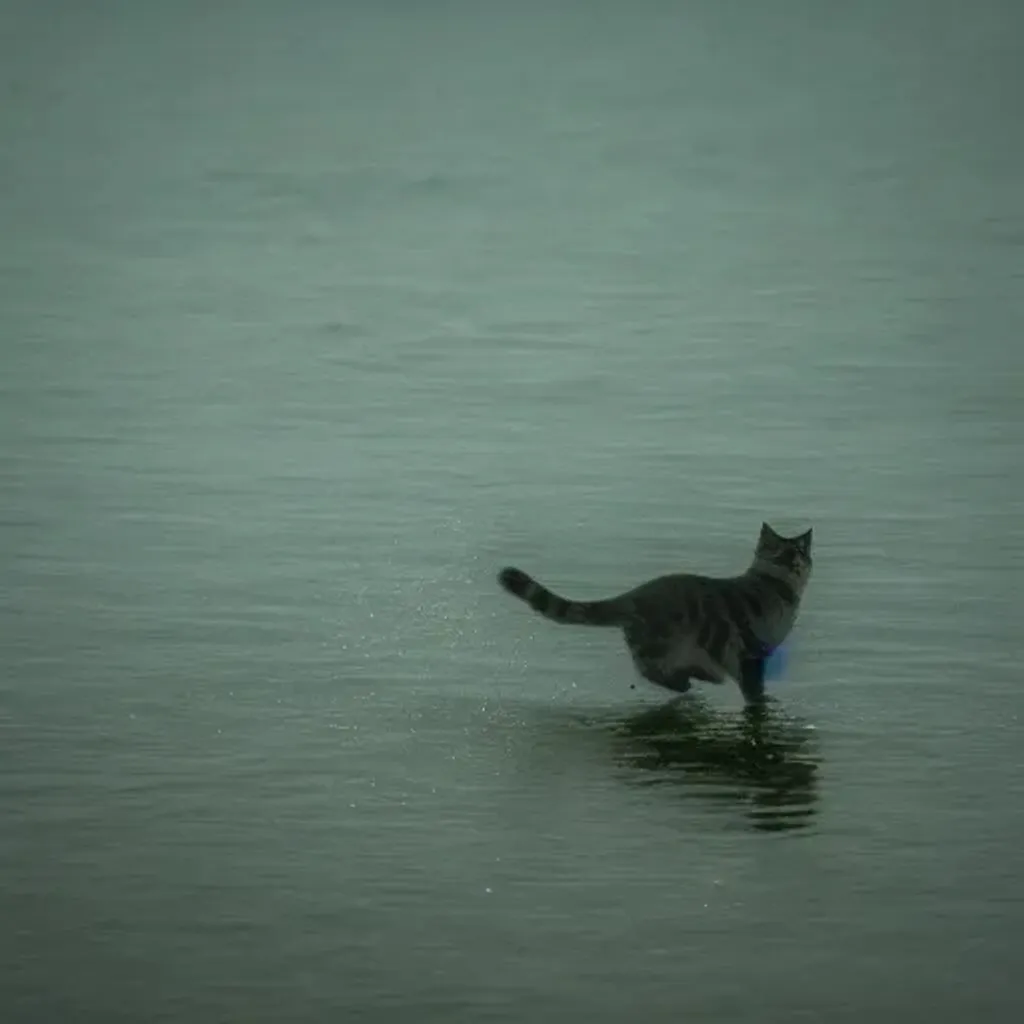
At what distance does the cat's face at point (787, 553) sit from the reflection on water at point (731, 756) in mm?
188

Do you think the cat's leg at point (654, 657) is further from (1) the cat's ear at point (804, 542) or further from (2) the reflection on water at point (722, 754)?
(1) the cat's ear at point (804, 542)

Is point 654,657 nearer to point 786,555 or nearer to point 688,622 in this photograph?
point 688,622

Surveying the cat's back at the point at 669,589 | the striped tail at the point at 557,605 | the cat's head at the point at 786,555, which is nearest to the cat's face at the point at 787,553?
the cat's head at the point at 786,555

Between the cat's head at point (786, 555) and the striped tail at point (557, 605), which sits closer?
the striped tail at point (557, 605)

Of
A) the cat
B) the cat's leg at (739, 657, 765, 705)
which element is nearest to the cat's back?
the cat

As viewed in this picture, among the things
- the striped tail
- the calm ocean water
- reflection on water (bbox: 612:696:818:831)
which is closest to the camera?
the calm ocean water

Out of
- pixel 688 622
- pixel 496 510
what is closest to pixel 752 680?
pixel 688 622

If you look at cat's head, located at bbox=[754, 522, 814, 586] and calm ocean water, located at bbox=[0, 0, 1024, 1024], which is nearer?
calm ocean water, located at bbox=[0, 0, 1024, 1024]

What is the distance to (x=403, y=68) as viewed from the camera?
324 inches

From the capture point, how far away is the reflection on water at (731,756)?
3.21 metres

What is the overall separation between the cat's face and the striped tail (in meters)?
0.24

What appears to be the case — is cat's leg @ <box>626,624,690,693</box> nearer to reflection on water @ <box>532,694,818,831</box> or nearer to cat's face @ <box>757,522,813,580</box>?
reflection on water @ <box>532,694,818,831</box>

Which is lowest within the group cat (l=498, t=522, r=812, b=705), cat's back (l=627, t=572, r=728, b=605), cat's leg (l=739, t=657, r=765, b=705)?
cat's leg (l=739, t=657, r=765, b=705)

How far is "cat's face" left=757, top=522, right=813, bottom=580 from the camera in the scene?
3641 millimetres
